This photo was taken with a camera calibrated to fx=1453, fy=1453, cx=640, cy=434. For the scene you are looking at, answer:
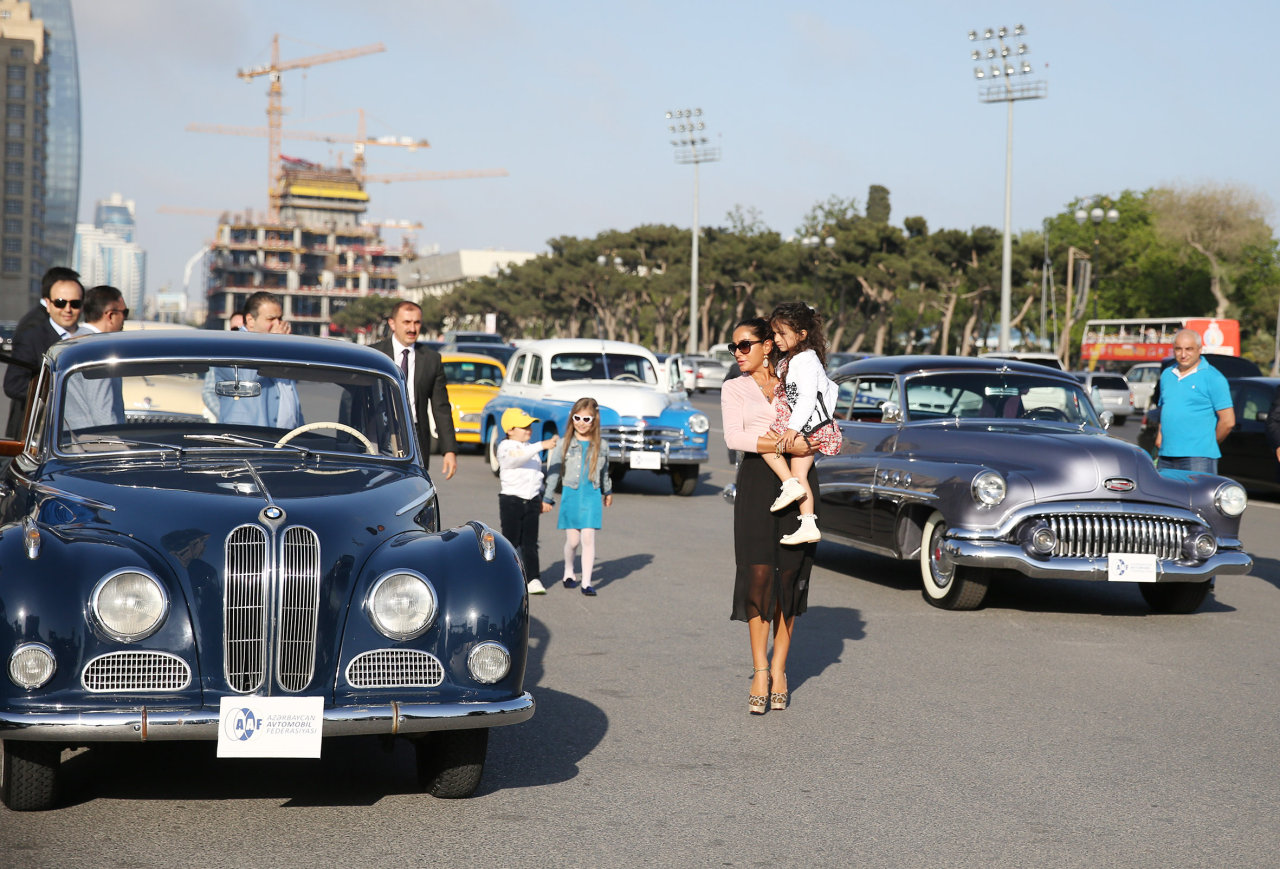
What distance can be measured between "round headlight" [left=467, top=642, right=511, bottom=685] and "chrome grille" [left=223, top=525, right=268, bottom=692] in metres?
0.71

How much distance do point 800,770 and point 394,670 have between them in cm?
180

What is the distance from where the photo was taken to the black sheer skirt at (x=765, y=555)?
22.4 feet

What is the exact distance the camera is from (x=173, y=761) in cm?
573

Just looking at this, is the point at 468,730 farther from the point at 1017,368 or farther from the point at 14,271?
the point at 14,271

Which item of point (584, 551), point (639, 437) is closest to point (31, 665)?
point (584, 551)

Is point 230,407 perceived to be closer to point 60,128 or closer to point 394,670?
point 394,670

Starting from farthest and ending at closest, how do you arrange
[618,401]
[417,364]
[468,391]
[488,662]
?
1. [468,391]
2. [618,401]
3. [417,364]
4. [488,662]

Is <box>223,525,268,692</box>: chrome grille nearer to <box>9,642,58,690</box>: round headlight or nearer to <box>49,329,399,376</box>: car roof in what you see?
<box>9,642,58,690</box>: round headlight

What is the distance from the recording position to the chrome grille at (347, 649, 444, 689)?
16.3 ft

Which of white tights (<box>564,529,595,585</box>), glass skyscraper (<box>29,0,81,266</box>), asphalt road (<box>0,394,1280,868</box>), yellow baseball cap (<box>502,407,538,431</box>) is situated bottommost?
asphalt road (<box>0,394,1280,868</box>)

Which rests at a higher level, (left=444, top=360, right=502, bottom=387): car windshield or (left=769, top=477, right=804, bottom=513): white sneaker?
(left=444, top=360, right=502, bottom=387): car windshield

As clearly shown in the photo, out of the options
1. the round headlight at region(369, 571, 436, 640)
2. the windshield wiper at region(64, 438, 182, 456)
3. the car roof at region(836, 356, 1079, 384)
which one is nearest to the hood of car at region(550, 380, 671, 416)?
the car roof at region(836, 356, 1079, 384)

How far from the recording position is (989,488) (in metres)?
9.56

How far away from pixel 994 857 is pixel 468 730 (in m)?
1.86
